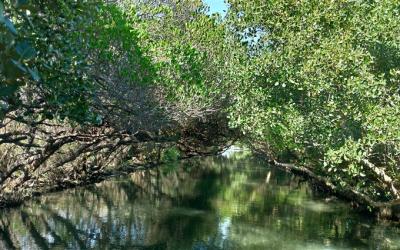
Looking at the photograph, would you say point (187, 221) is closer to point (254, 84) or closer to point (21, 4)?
point (254, 84)

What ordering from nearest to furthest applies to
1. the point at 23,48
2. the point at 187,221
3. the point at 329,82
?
the point at 23,48, the point at 329,82, the point at 187,221

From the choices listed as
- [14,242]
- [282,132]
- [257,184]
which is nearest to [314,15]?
[282,132]

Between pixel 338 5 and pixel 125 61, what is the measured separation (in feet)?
26.1

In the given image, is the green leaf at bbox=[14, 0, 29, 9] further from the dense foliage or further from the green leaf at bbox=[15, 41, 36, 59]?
the dense foliage

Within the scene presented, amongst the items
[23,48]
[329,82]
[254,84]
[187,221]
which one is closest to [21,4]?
[23,48]

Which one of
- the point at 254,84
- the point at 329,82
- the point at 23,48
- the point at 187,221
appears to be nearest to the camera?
the point at 23,48

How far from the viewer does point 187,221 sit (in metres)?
20.1

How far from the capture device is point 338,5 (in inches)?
685

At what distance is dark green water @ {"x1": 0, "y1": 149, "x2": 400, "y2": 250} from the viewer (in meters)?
16.5

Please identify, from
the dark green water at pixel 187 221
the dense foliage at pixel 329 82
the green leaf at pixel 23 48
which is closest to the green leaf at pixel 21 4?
the green leaf at pixel 23 48

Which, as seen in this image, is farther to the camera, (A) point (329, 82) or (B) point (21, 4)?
(A) point (329, 82)

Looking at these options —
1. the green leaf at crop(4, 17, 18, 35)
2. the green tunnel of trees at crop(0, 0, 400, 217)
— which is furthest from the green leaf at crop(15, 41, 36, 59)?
the green tunnel of trees at crop(0, 0, 400, 217)

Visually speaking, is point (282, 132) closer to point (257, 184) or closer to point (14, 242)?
point (14, 242)

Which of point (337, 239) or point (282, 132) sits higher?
point (282, 132)
